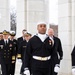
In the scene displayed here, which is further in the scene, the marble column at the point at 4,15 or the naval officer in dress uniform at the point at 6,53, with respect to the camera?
the marble column at the point at 4,15

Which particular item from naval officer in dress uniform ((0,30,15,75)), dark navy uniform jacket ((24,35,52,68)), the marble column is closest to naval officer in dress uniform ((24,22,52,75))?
dark navy uniform jacket ((24,35,52,68))

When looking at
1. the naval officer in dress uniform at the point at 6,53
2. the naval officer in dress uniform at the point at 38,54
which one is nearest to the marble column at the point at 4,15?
the naval officer in dress uniform at the point at 6,53

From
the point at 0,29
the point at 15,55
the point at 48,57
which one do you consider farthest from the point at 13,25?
the point at 48,57

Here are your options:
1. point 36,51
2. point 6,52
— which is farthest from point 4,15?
point 36,51

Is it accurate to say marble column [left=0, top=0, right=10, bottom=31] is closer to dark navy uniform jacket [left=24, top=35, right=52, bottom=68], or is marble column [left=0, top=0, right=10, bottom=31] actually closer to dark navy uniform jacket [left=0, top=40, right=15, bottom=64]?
dark navy uniform jacket [left=0, top=40, right=15, bottom=64]

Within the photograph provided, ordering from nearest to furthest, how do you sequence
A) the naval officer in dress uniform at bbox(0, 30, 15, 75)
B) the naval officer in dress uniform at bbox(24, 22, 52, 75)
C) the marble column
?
the naval officer in dress uniform at bbox(24, 22, 52, 75), the naval officer in dress uniform at bbox(0, 30, 15, 75), the marble column

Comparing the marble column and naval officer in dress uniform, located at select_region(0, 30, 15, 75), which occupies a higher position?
the marble column

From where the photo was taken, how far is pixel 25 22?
16750 millimetres

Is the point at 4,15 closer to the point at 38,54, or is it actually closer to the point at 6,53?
the point at 6,53

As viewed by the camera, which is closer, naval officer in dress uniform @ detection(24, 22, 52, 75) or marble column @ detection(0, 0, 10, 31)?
naval officer in dress uniform @ detection(24, 22, 52, 75)

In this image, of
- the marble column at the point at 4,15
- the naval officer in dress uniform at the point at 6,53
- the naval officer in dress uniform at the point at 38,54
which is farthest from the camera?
the marble column at the point at 4,15

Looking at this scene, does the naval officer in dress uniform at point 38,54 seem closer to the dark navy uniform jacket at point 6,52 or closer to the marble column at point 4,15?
the dark navy uniform jacket at point 6,52

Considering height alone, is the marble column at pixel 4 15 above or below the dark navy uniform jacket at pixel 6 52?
above

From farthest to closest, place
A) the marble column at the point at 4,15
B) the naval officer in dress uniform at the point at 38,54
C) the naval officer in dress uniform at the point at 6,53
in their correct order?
the marble column at the point at 4,15 → the naval officer in dress uniform at the point at 6,53 → the naval officer in dress uniform at the point at 38,54
